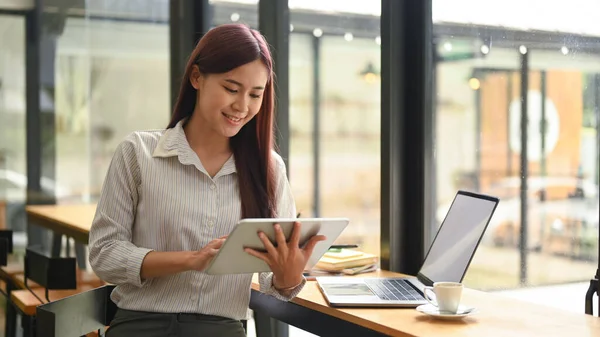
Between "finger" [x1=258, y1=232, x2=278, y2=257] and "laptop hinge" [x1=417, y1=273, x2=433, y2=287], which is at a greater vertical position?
"finger" [x1=258, y1=232, x2=278, y2=257]

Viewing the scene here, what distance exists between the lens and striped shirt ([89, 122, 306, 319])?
191cm

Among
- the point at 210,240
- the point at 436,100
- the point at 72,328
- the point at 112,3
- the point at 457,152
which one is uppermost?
the point at 112,3

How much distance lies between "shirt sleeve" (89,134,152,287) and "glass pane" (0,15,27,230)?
3.10m

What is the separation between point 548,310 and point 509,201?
412 millimetres

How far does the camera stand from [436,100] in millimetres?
2887

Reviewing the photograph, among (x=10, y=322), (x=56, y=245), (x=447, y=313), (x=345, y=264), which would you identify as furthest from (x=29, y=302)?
(x=447, y=313)

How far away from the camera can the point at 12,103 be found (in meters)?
4.81

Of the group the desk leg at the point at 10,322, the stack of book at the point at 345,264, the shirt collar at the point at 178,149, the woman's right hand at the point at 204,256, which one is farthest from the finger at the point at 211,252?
the desk leg at the point at 10,322

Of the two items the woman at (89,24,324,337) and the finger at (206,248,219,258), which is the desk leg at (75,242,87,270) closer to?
the woman at (89,24,324,337)

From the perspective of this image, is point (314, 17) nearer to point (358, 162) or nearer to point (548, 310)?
point (358, 162)

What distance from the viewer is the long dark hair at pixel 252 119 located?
196 centimetres

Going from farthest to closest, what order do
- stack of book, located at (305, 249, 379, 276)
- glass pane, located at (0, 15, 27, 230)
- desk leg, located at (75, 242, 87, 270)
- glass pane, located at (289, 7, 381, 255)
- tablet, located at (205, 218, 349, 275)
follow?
desk leg, located at (75, 242, 87, 270)
glass pane, located at (0, 15, 27, 230)
glass pane, located at (289, 7, 381, 255)
stack of book, located at (305, 249, 379, 276)
tablet, located at (205, 218, 349, 275)

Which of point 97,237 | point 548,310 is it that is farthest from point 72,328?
point 548,310

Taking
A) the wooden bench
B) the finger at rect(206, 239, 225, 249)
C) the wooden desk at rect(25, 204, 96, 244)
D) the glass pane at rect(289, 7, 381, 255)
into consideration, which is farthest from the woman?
the wooden desk at rect(25, 204, 96, 244)
